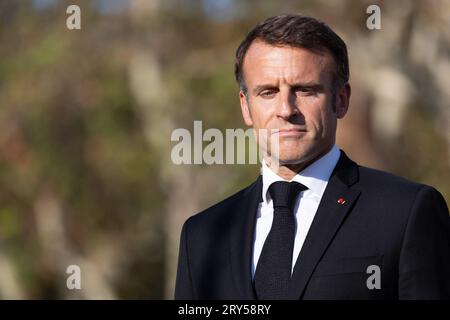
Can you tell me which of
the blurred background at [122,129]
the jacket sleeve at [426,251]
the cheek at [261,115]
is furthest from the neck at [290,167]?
the blurred background at [122,129]

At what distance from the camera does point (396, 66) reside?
14.4 metres

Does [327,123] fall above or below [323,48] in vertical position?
below

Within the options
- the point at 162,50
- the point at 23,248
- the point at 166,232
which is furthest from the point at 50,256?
the point at 162,50

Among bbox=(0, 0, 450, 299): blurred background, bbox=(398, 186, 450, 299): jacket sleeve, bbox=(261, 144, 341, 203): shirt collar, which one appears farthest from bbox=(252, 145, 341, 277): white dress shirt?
bbox=(0, 0, 450, 299): blurred background

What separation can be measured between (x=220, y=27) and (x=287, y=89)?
13.9 m

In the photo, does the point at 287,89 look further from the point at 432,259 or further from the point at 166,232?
the point at 166,232

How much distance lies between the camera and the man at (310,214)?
3.18m

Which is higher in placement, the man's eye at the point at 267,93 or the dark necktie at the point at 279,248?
the man's eye at the point at 267,93

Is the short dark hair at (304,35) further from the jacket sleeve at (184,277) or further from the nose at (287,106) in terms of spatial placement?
the jacket sleeve at (184,277)

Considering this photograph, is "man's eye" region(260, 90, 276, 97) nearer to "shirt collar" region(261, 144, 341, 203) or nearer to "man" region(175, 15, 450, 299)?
"man" region(175, 15, 450, 299)

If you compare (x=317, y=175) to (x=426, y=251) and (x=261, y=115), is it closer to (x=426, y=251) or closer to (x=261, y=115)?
(x=261, y=115)

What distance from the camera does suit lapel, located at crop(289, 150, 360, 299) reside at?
3203 mm

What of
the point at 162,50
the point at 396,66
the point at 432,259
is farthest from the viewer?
the point at 162,50

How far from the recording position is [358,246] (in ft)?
10.5
